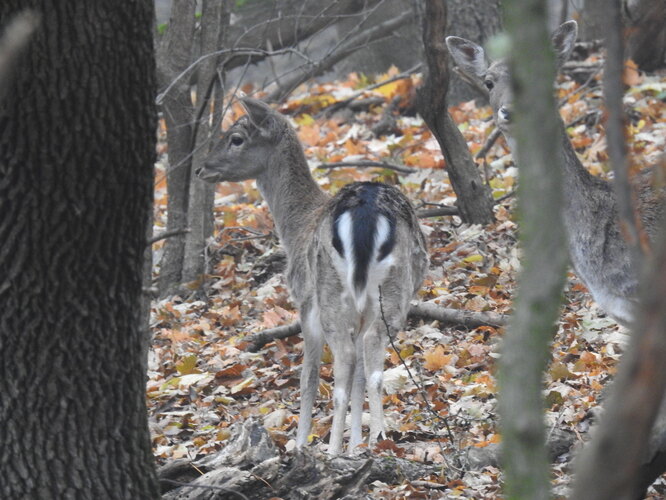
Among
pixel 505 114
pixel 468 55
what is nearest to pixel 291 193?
pixel 468 55

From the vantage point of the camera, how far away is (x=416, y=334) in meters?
7.50

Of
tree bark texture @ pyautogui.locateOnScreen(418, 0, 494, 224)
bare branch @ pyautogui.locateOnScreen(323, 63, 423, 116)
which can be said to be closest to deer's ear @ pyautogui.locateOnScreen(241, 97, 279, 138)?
tree bark texture @ pyautogui.locateOnScreen(418, 0, 494, 224)

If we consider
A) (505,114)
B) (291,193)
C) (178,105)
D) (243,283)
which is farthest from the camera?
(243,283)

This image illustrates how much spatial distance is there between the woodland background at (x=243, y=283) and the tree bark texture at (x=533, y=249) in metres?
0.02

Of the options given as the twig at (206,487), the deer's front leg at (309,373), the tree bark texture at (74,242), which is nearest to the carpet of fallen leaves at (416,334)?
the deer's front leg at (309,373)

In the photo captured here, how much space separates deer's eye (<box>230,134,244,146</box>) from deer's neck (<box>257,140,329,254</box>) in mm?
334

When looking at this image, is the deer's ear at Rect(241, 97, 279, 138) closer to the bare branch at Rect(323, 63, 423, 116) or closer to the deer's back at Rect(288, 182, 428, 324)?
the deer's back at Rect(288, 182, 428, 324)

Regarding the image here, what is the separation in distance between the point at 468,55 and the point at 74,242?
4720 millimetres

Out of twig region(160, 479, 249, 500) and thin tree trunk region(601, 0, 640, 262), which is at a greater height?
thin tree trunk region(601, 0, 640, 262)

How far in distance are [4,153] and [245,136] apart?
497 centimetres

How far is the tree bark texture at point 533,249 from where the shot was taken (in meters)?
1.63

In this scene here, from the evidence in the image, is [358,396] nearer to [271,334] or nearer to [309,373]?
[309,373]

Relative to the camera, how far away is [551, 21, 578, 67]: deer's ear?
696 centimetres

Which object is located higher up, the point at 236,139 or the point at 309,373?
the point at 236,139
